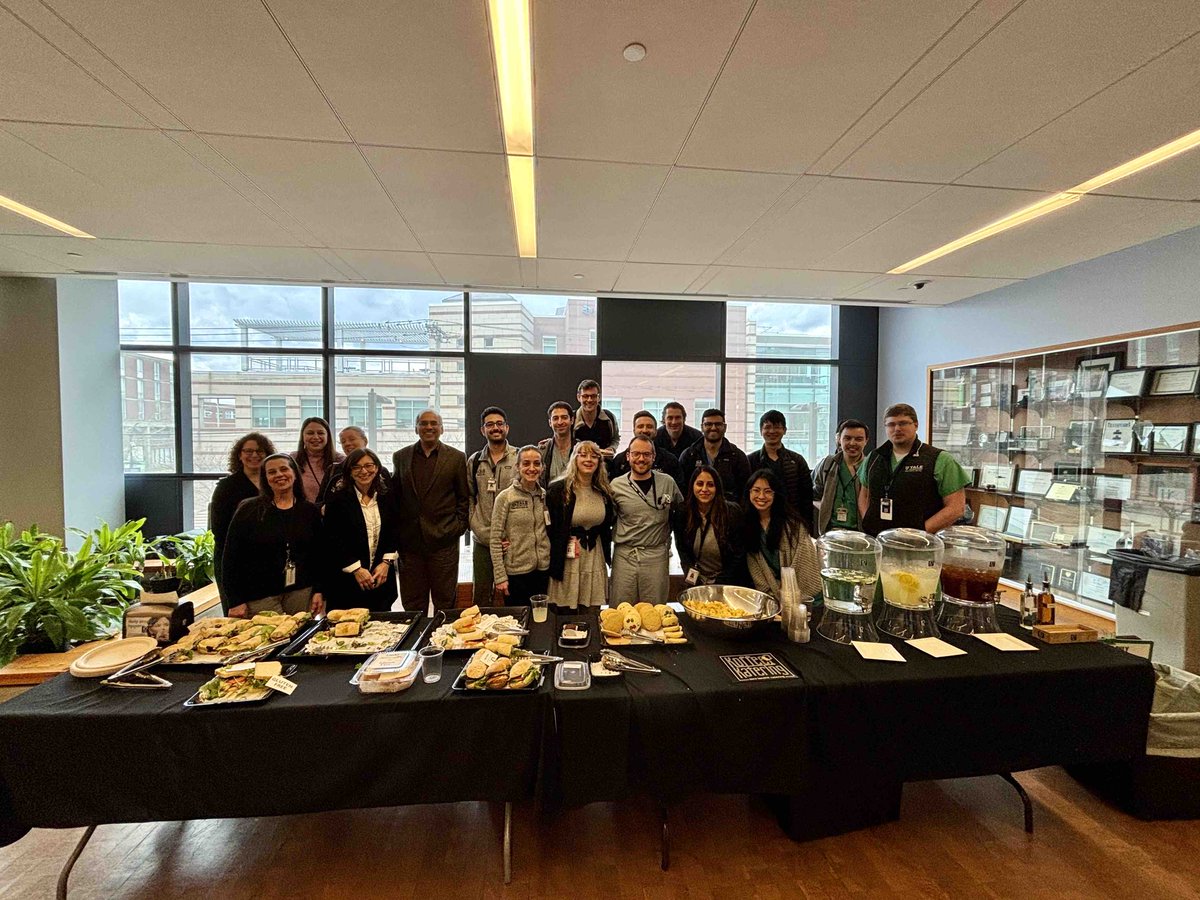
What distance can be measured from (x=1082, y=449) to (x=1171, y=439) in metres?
0.60

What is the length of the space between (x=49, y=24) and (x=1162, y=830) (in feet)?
16.3

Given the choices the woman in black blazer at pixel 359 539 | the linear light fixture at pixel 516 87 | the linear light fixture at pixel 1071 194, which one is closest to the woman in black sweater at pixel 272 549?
the woman in black blazer at pixel 359 539

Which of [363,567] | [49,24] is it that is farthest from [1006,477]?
[49,24]

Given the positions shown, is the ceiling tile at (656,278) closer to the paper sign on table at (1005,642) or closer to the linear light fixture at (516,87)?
the linear light fixture at (516,87)

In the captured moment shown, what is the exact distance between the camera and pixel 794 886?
1.69m

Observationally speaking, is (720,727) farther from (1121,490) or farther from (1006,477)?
(1006,477)

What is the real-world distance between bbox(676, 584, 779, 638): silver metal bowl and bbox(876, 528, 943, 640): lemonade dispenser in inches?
18.0

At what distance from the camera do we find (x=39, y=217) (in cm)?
303

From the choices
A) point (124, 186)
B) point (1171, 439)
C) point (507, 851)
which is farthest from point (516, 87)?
point (1171, 439)

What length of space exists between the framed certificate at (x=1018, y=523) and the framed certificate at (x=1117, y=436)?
90 centimetres

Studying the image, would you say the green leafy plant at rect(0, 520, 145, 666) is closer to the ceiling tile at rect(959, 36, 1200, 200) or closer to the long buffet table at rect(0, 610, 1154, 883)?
the long buffet table at rect(0, 610, 1154, 883)

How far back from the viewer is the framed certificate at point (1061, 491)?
415 cm

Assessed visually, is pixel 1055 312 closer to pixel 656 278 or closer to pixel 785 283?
pixel 785 283

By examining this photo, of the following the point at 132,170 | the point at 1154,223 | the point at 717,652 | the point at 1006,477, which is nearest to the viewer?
the point at 717,652
